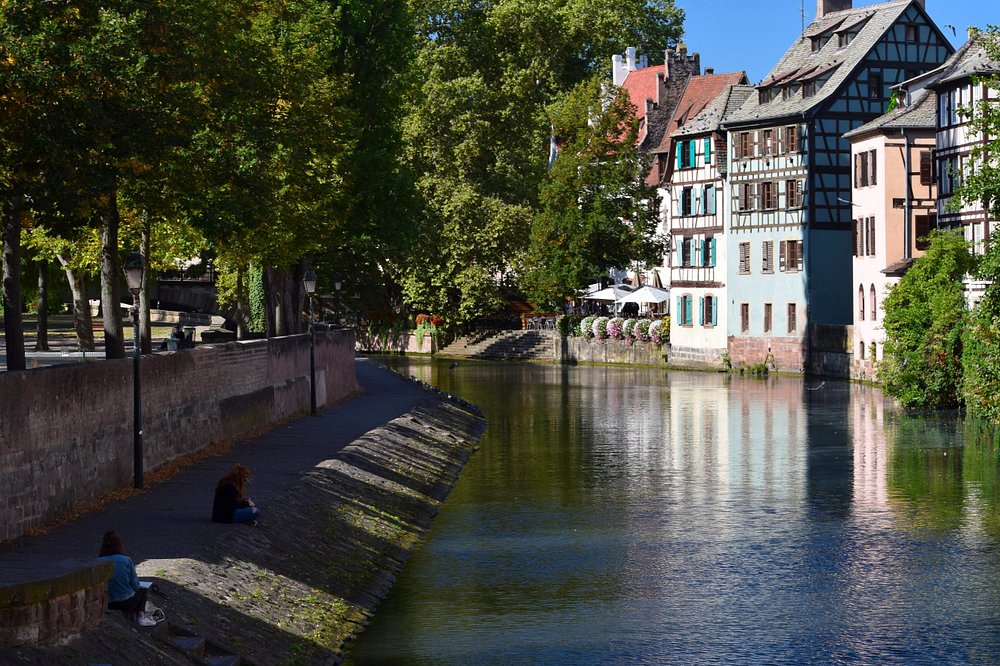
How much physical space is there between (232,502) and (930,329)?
39239 mm

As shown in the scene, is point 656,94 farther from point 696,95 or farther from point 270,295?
point 270,295

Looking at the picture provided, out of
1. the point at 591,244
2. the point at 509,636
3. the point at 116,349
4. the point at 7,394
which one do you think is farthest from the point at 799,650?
the point at 591,244

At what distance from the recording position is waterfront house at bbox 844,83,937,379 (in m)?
69.6

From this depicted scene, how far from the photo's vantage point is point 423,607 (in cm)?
2422

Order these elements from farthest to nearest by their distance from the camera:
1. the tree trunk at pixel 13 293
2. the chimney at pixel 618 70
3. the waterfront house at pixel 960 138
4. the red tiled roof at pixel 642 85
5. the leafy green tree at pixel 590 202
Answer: the chimney at pixel 618 70 < the red tiled roof at pixel 642 85 < the leafy green tree at pixel 590 202 < the waterfront house at pixel 960 138 < the tree trunk at pixel 13 293

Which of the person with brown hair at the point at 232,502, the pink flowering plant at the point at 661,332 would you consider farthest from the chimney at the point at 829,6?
the person with brown hair at the point at 232,502

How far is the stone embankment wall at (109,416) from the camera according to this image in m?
22.5

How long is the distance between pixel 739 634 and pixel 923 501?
46.1 feet

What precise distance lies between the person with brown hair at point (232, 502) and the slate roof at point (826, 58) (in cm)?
5839

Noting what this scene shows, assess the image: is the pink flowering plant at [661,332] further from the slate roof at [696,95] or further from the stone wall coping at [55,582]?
the stone wall coping at [55,582]

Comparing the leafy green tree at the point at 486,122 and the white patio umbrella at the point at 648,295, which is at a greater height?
the leafy green tree at the point at 486,122

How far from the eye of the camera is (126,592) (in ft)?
55.0

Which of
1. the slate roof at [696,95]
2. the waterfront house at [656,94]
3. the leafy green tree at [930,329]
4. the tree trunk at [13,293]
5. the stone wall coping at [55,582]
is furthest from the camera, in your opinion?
the waterfront house at [656,94]

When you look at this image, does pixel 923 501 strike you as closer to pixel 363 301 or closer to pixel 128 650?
pixel 128 650
